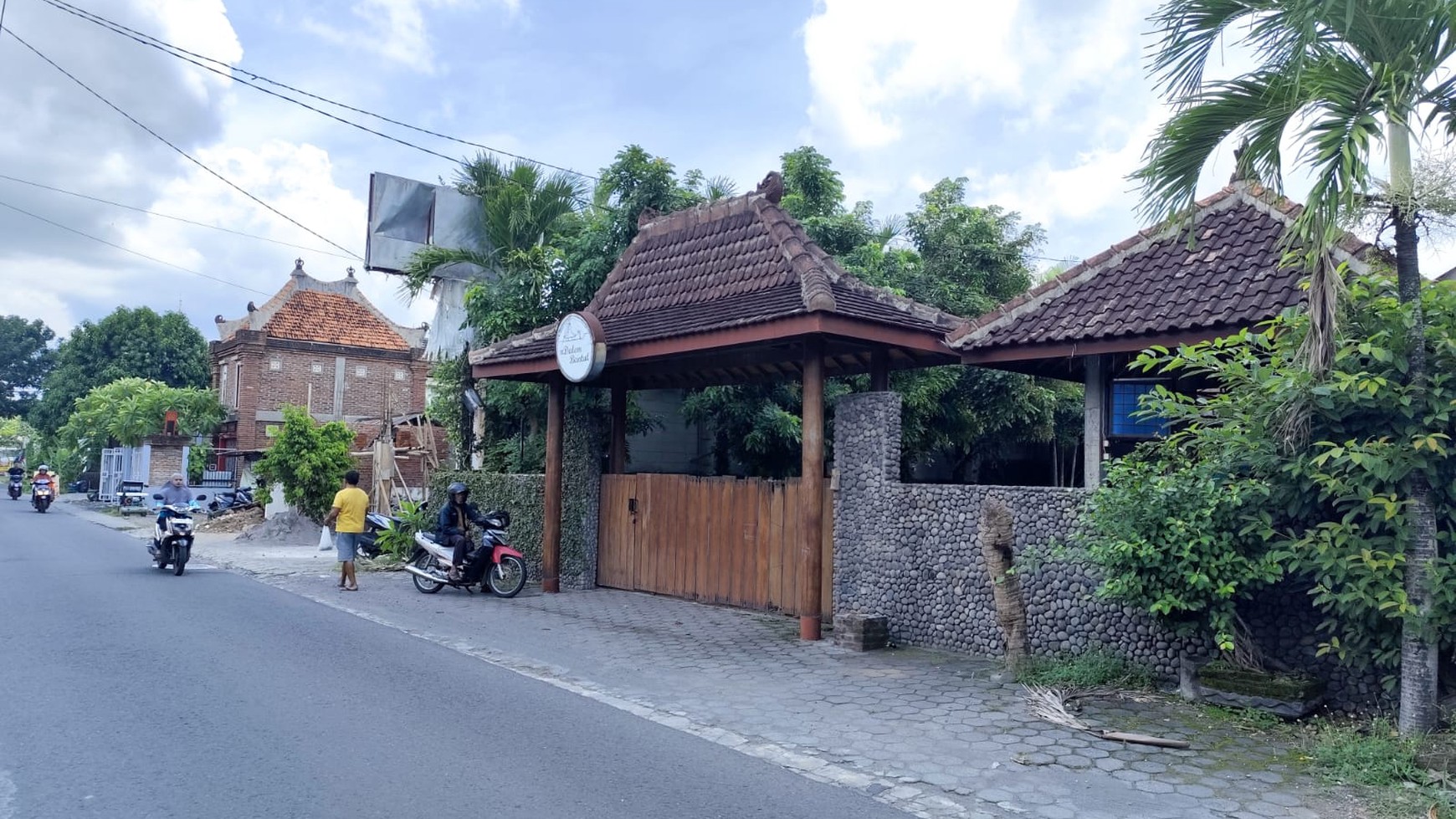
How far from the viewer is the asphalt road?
5.21 meters

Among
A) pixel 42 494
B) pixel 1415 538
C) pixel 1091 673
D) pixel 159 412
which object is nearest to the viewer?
pixel 1415 538

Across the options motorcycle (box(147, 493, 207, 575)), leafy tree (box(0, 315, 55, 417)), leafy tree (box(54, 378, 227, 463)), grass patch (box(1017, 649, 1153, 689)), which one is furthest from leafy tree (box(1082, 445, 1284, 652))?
leafy tree (box(0, 315, 55, 417))

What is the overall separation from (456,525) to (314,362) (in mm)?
25366

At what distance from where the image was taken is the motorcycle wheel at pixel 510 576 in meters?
13.6

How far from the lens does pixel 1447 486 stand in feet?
20.2

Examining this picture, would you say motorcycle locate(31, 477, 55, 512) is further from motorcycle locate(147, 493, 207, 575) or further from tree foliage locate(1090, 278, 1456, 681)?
tree foliage locate(1090, 278, 1456, 681)

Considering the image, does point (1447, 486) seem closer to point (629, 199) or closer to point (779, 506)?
point (779, 506)

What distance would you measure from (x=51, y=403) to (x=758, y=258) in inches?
2084

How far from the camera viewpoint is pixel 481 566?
1373 cm

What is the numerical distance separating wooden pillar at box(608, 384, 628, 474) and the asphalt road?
4799 mm

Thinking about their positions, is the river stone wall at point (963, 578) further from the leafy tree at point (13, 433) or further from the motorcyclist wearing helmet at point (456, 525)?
the leafy tree at point (13, 433)

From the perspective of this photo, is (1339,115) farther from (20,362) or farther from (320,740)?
(20,362)

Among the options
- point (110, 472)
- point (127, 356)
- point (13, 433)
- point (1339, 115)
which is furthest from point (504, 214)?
point (13, 433)

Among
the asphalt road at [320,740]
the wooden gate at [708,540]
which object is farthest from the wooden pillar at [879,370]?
the asphalt road at [320,740]
